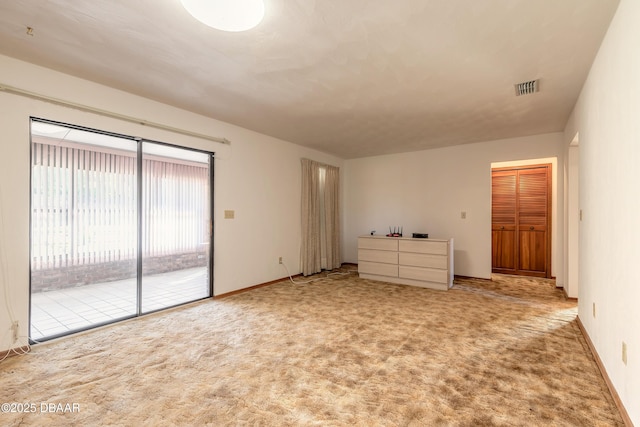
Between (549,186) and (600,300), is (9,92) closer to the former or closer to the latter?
(600,300)

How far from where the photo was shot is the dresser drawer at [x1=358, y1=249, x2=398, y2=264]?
5234mm

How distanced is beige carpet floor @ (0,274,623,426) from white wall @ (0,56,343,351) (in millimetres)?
895

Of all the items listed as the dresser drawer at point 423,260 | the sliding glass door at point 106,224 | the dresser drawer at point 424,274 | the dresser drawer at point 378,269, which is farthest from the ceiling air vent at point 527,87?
the sliding glass door at point 106,224

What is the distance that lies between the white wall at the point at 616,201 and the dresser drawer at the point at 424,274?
1.97 m

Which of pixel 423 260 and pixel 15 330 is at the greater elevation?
pixel 423 260

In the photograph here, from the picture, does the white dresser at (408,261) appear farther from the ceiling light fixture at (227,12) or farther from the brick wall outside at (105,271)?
the ceiling light fixture at (227,12)

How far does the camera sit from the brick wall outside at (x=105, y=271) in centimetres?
380

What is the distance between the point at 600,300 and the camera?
236cm

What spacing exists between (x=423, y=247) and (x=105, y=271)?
17.0 feet

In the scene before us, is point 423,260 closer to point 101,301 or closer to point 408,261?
point 408,261

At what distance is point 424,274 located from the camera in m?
4.89

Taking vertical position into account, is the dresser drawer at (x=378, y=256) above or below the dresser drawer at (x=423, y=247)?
below

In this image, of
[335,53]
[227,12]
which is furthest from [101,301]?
[335,53]

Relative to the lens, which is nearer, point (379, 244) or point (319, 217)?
point (379, 244)
